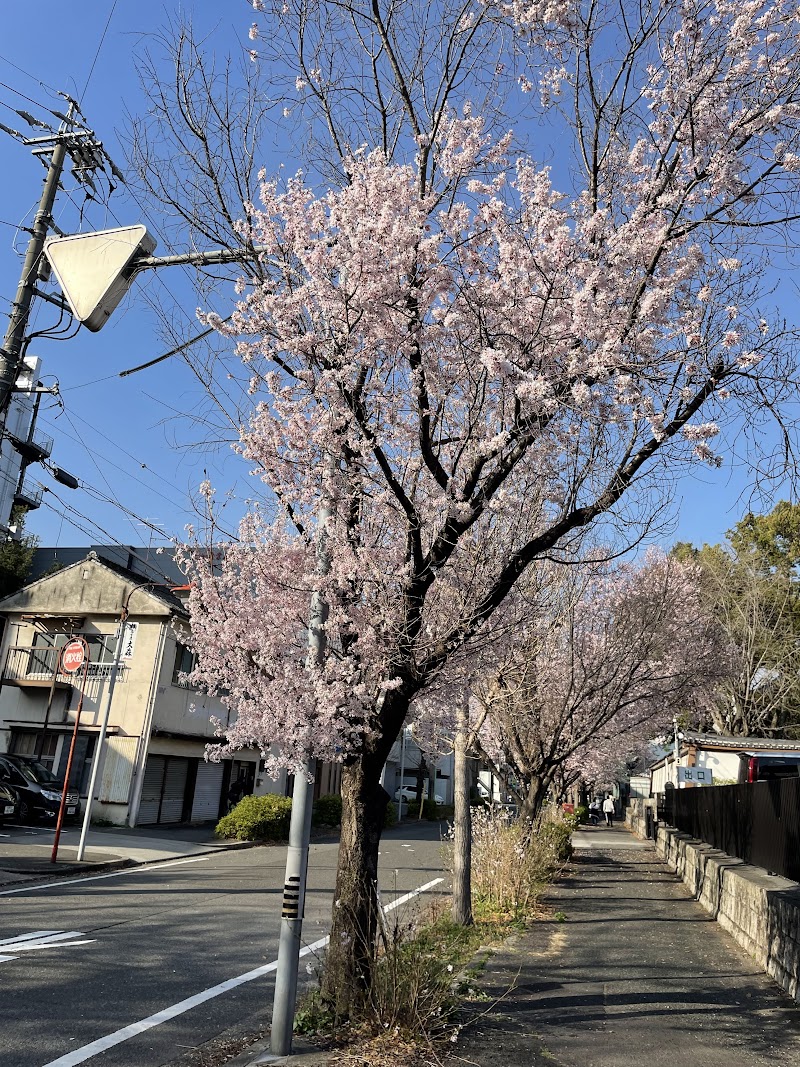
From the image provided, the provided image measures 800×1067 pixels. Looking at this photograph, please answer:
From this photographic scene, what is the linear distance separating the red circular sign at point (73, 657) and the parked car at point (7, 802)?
6.19 m

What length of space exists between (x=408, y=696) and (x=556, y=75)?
17.4ft

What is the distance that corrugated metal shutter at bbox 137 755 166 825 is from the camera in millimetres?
25453

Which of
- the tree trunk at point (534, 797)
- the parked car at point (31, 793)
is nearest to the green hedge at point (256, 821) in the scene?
the parked car at point (31, 793)

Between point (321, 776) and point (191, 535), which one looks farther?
point (321, 776)

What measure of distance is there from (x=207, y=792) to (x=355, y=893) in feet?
83.2

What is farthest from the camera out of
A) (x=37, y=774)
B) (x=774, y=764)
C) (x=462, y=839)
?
(x=37, y=774)

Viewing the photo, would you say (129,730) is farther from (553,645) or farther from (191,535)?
(191,535)

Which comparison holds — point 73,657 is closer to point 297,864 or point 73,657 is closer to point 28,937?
point 28,937

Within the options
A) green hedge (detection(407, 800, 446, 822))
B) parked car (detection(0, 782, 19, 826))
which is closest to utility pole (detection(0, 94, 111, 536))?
parked car (detection(0, 782, 19, 826))

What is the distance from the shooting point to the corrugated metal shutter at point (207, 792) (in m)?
29.0

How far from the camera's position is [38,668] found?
27.2 m

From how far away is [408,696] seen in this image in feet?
21.3

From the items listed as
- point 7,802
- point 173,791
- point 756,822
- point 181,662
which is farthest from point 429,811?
point 756,822

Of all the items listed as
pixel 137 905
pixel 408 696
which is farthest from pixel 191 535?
pixel 137 905
